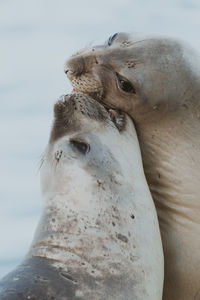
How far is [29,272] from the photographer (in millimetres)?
5344

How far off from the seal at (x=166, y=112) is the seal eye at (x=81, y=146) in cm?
52

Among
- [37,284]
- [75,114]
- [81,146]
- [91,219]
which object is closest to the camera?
[37,284]

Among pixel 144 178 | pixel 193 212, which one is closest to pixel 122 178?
pixel 144 178

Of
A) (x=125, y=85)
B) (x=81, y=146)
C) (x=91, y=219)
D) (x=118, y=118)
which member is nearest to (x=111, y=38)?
(x=125, y=85)

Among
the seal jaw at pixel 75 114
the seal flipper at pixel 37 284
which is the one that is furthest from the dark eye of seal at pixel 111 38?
the seal flipper at pixel 37 284

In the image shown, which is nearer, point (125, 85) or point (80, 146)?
point (80, 146)

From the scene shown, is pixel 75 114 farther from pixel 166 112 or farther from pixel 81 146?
pixel 166 112

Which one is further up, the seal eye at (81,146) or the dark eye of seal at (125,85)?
the dark eye of seal at (125,85)

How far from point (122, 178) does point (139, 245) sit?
0.54 m

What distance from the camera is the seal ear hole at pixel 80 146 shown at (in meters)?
6.14

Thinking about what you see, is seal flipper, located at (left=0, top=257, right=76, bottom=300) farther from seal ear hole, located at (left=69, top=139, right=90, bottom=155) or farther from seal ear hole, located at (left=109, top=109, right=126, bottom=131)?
seal ear hole, located at (left=109, top=109, right=126, bottom=131)

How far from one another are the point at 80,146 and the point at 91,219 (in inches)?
26.3

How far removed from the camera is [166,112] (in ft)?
21.0

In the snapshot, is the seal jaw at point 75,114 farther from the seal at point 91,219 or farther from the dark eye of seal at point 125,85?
the dark eye of seal at point 125,85
